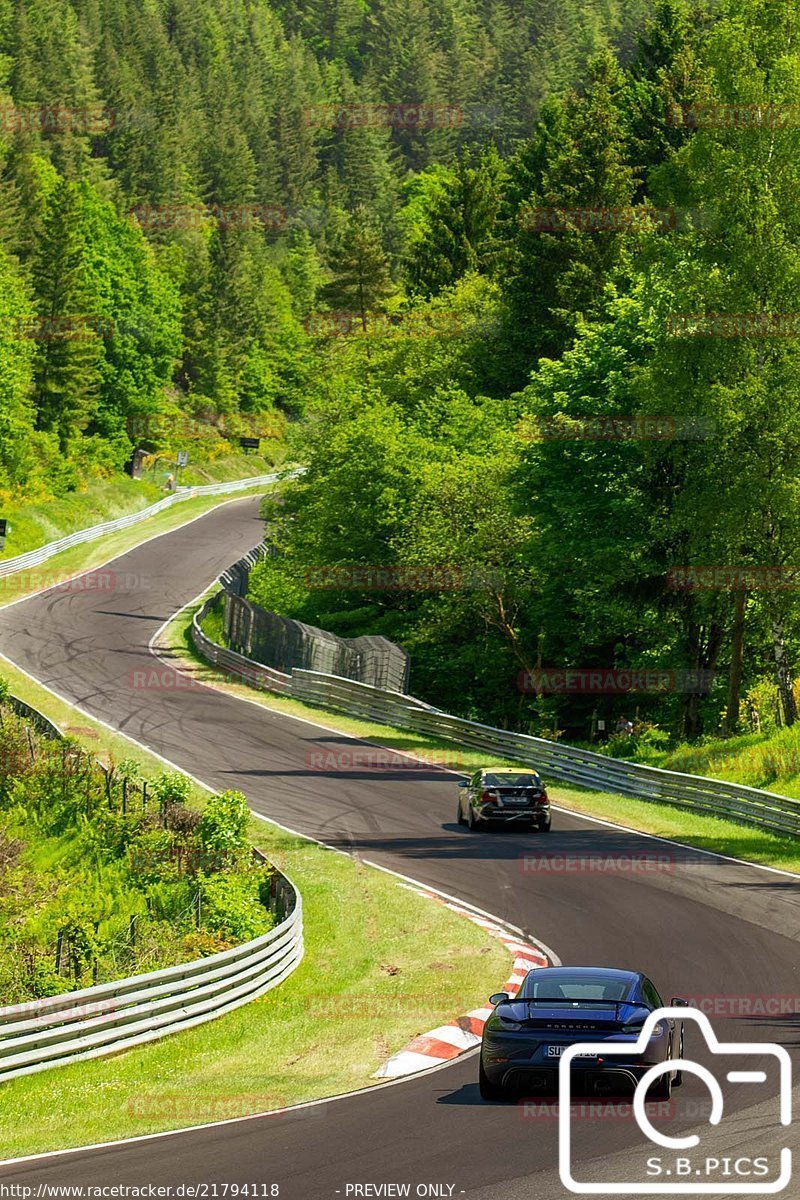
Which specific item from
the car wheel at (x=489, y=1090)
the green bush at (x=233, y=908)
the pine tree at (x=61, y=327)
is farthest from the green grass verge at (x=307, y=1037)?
the pine tree at (x=61, y=327)

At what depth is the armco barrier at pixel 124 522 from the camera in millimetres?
76475

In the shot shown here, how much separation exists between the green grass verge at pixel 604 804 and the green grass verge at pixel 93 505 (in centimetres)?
Answer: 2916

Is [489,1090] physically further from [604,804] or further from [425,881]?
[604,804]

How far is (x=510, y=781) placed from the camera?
112 ft


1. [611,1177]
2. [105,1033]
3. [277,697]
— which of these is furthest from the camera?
[277,697]

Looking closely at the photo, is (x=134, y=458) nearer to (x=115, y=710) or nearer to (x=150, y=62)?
(x=115, y=710)

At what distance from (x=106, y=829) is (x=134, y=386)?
83.6 meters

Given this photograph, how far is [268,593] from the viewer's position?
66750 mm

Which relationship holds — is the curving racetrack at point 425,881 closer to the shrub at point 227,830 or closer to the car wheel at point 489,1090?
the car wheel at point 489,1090

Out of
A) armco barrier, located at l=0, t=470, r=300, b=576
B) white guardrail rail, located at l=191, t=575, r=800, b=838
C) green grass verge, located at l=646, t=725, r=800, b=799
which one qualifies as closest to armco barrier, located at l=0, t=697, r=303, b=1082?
white guardrail rail, located at l=191, t=575, r=800, b=838

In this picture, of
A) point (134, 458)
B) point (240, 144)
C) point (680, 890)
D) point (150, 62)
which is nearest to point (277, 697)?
point (680, 890)

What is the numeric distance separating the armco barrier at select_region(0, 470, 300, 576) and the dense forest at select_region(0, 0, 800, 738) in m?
5.01

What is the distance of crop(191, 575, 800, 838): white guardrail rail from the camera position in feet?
116

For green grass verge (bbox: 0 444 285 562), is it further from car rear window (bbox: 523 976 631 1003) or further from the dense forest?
car rear window (bbox: 523 976 631 1003)
